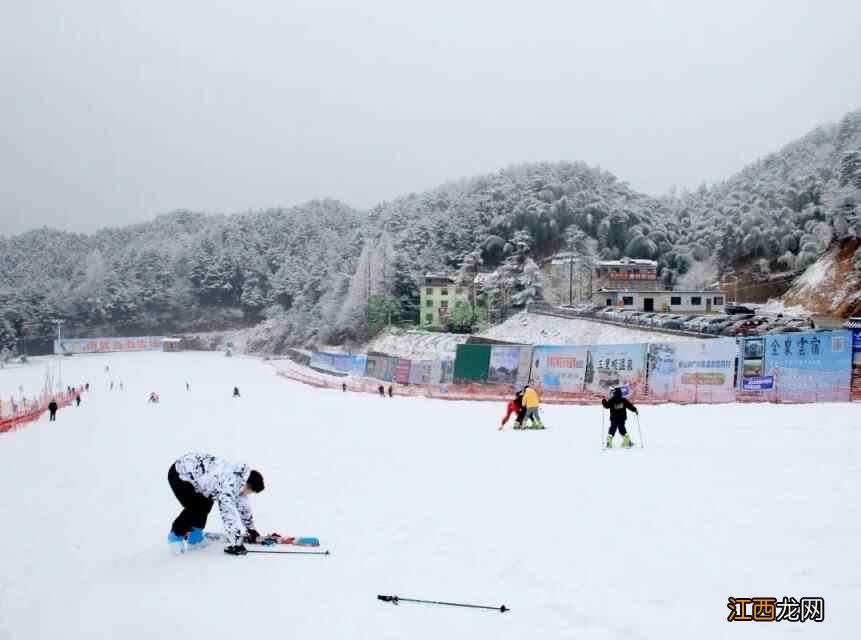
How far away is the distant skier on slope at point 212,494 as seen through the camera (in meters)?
7.09

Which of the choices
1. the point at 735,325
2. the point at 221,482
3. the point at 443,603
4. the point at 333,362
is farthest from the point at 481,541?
the point at 333,362

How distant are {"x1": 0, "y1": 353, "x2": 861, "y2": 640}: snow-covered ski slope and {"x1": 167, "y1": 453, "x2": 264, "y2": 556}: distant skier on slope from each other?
0.29 meters

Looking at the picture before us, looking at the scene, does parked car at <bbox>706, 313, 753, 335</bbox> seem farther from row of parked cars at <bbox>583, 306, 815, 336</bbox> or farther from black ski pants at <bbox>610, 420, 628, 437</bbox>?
black ski pants at <bbox>610, 420, 628, 437</bbox>

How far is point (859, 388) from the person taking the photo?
17047 mm

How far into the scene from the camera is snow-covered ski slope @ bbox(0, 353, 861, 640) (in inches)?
207

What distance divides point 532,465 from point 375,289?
8736 cm

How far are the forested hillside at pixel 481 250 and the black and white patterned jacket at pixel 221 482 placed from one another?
55.5 metres

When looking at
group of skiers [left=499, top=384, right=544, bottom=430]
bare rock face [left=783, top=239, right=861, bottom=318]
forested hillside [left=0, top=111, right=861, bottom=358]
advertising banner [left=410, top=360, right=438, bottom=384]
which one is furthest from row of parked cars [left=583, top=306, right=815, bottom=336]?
group of skiers [left=499, top=384, right=544, bottom=430]

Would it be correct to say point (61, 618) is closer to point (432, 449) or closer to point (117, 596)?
point (117, 596)

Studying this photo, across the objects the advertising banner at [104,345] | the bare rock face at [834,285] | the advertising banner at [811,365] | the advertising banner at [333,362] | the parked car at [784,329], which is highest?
the bare rock face at [834,285]

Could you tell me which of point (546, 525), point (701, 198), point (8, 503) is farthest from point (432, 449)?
point (701, 198)

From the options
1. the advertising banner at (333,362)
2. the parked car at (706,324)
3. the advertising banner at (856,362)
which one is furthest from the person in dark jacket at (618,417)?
the advertising banner at (333,362)

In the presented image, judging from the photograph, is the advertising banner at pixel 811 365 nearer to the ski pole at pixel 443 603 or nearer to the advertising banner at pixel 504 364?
the advertising banner at pixel 504 364

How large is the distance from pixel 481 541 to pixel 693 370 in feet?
55.7
